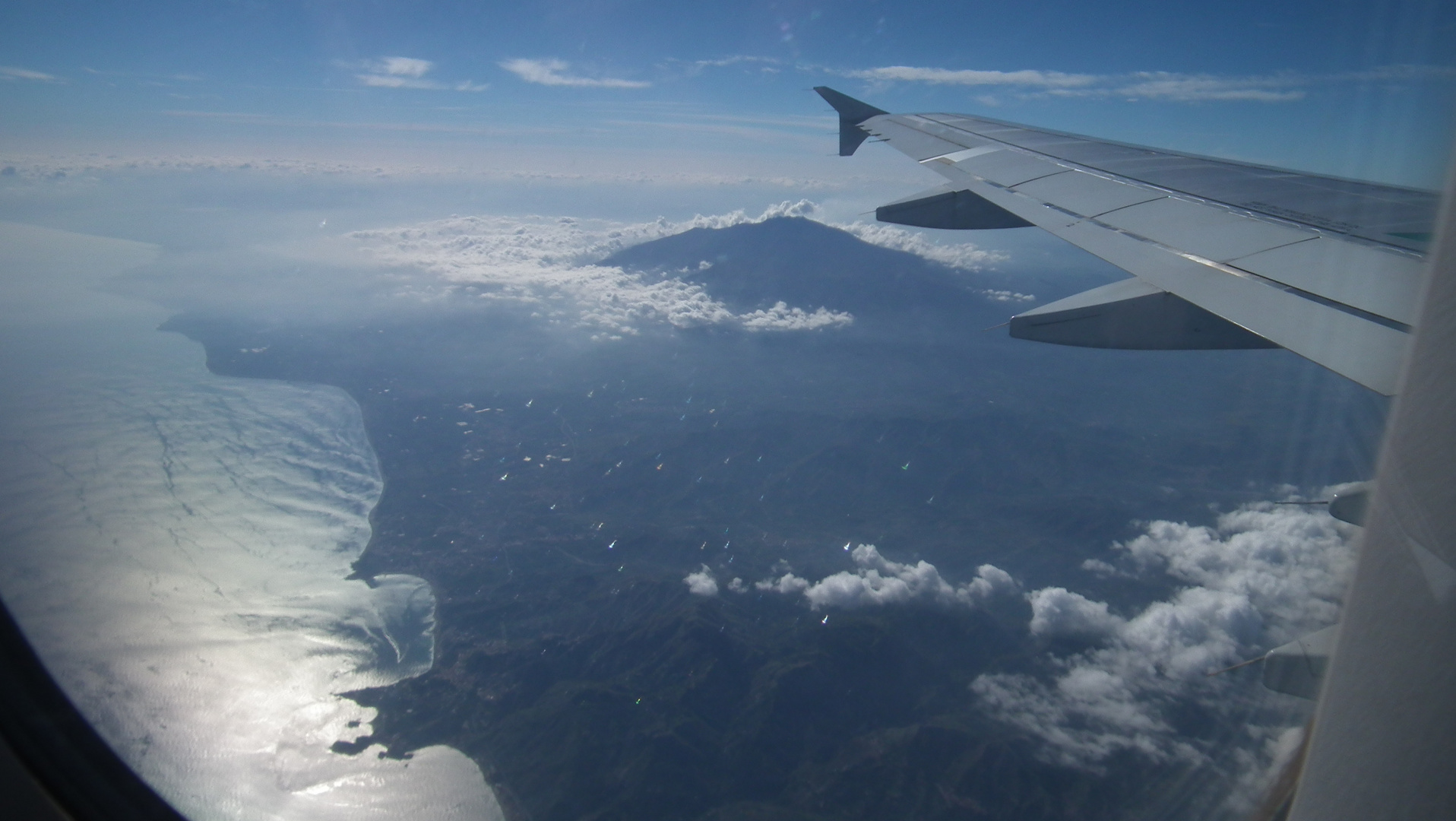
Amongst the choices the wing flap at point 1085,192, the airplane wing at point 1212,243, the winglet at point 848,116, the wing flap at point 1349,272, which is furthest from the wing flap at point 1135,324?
the winglet at point 848,116

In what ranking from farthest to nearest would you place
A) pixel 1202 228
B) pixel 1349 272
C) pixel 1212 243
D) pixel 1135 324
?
pixel 1202 228 → pixel 1212 243 → pixel 1135 324 → pixel 1349 272

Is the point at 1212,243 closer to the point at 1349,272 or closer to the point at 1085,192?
Answer: the point at 1349,272

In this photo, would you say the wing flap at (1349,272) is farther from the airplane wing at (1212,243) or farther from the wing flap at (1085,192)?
the wing flap at (1085,192)

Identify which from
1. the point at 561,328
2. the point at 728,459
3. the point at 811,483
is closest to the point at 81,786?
the point at 811,483

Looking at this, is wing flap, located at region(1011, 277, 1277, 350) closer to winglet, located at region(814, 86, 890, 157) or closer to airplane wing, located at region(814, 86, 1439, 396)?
airplane wing, located at region(814, 86, 1439, 396)

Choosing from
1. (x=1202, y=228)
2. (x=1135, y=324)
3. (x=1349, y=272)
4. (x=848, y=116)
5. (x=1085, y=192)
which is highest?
(x=848, y=116)

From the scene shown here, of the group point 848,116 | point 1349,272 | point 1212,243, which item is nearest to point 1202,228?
point 1212,243

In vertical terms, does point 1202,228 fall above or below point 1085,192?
below
